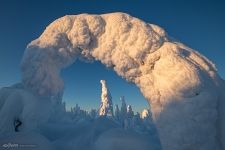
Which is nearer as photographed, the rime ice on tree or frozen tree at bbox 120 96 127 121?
the rime ice on tree

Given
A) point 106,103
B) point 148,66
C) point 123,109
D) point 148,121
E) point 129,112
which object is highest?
point 106,103

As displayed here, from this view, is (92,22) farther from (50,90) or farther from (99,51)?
(50,90)

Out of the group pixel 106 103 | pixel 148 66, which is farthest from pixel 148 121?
pixel 148 66

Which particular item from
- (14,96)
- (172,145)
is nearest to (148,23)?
(172,145)

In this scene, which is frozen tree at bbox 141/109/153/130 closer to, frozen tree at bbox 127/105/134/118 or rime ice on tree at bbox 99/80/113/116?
frozen tree at bbox 127/105/134/118

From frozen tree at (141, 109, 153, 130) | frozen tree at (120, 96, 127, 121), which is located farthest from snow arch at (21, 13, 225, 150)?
frozen tree at (120, 96, 127, 121)

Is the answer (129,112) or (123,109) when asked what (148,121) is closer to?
(129,112)

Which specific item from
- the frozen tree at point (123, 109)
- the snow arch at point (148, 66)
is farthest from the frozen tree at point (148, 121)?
the frozen tree at point (123, 109)

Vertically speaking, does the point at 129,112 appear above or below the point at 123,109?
below
